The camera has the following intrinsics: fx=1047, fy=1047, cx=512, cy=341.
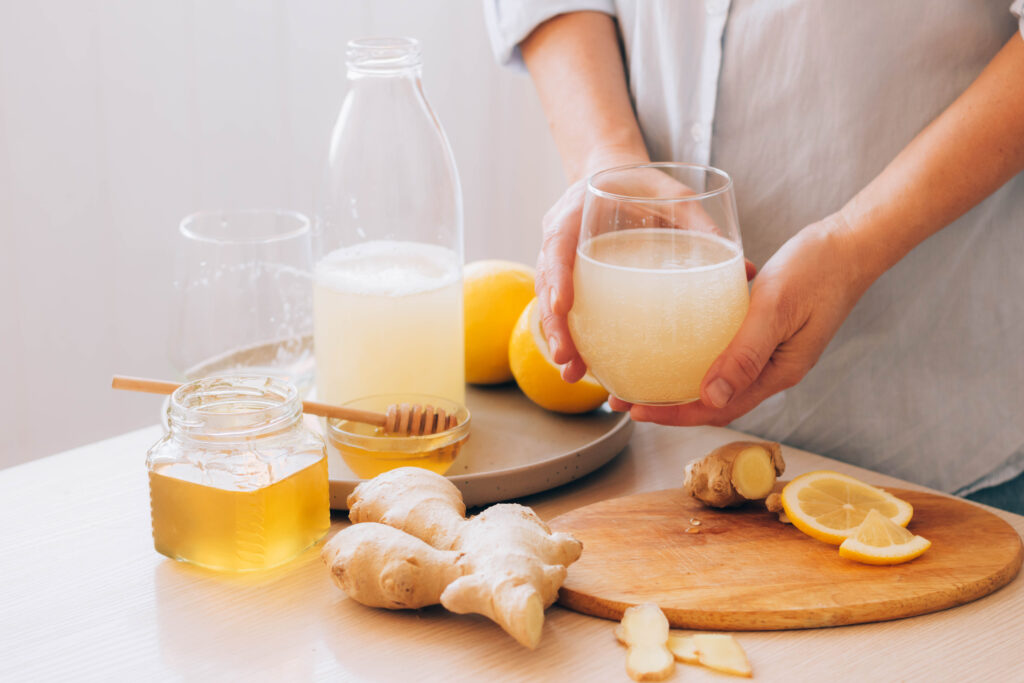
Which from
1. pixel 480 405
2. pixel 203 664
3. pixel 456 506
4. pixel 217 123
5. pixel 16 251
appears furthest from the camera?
pixel 217 123

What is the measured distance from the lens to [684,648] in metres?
0.85

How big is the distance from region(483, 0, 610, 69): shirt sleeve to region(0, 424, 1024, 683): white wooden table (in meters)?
0.81

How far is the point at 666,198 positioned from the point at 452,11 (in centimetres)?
185

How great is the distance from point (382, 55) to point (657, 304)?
48 cm

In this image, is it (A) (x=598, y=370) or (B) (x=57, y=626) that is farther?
(A) (x=598, y=370)

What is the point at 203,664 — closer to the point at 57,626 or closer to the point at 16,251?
the point at 57,626

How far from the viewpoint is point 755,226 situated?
4.69ft

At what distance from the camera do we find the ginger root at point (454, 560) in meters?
0.84

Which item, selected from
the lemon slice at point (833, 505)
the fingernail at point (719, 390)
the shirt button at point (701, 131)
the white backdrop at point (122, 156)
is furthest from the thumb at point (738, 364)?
the white backdrop at point (122, 156)

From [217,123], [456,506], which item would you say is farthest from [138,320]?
[456,506]

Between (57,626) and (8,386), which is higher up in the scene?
(57,626)

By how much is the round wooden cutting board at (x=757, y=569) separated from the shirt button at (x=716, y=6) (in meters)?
0.65

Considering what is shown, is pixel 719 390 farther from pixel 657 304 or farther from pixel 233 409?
pixel 233 409

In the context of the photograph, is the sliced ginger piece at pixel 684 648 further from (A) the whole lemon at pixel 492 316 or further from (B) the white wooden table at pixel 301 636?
(A) the whole lemon at pixel 492 316
